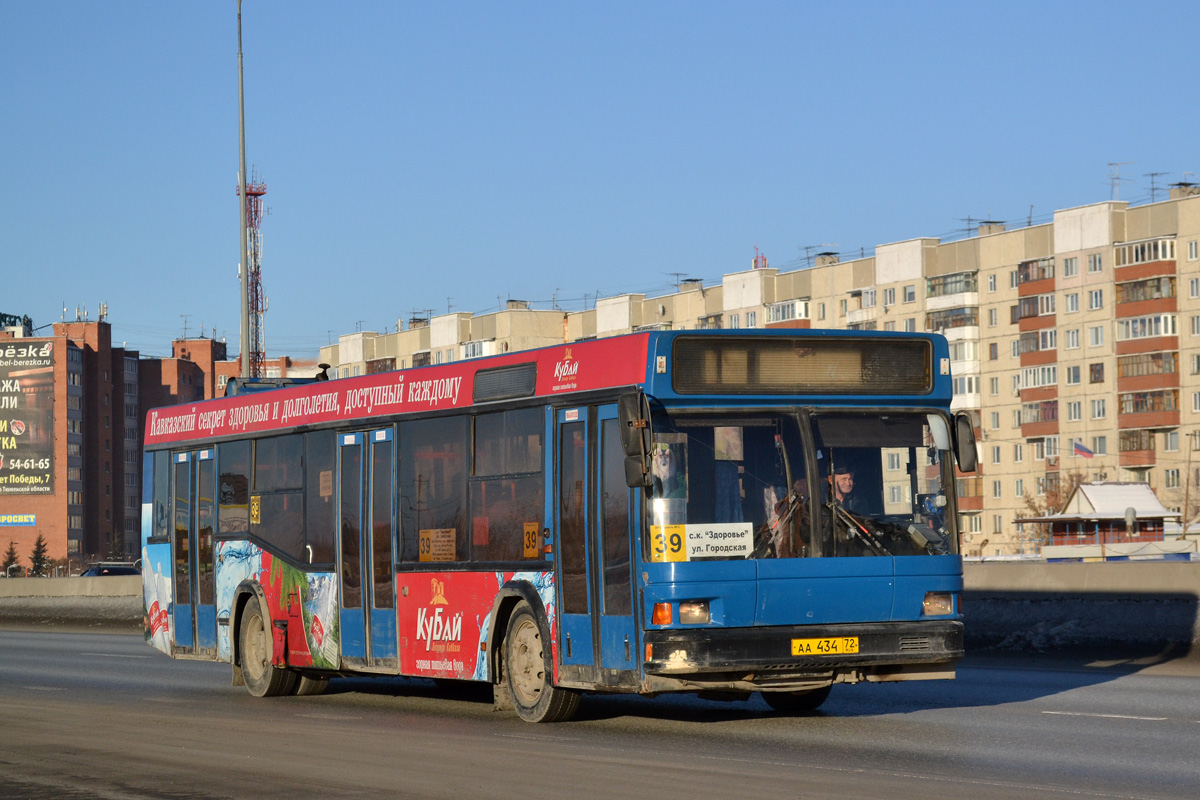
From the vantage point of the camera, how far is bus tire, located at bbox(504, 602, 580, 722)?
14.2 meters

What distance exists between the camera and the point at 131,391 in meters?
180

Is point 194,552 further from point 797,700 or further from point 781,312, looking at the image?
point 781,312

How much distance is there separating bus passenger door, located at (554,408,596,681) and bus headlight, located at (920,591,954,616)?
98.1 inches

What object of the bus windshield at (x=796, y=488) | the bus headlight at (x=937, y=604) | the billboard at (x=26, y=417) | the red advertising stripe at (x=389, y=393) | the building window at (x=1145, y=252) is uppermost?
the building window at (x=1145, y=252)

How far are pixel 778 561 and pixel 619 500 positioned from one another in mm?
1245

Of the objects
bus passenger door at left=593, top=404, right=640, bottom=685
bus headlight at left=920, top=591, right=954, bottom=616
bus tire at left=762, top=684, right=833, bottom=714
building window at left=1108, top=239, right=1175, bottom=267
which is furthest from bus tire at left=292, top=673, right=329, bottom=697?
building window at left=1108, top=239, right=1175, bottom=267

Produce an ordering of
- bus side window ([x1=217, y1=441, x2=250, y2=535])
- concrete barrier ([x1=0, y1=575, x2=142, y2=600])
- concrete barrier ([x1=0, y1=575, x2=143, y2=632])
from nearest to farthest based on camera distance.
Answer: bus side window ([x1=217, y1=441, x2=250, y2=535]) < concrete barrier ([x1=0, y1=575, x2=143, y2=632]) < concrete barrier ([x1=0, y1=575, x2=142, y2=600])

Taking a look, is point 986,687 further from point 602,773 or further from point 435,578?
point 602,773

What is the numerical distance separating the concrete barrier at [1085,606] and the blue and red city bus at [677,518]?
818 centimetres

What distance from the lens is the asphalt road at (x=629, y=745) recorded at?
10.3 m

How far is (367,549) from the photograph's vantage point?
16859mm

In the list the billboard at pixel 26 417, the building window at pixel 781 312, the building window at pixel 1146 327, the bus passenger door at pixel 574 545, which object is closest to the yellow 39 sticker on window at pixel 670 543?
the bus passenger door at pixel 574 545

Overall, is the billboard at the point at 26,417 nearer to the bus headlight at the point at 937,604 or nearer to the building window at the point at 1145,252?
the building window at the point at 1145,252

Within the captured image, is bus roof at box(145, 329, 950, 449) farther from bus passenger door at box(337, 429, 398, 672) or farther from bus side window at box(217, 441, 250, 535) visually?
bus passenger door at box(337, 429, 398, 672)
